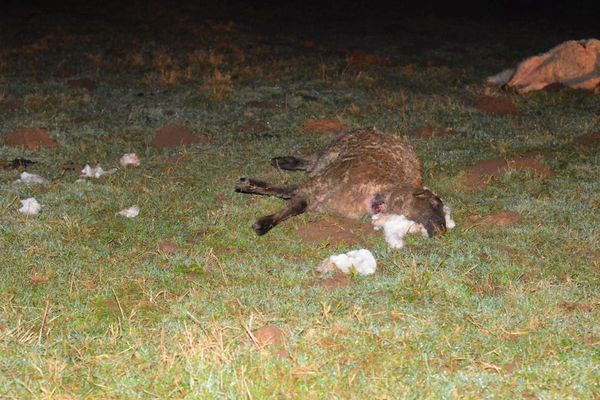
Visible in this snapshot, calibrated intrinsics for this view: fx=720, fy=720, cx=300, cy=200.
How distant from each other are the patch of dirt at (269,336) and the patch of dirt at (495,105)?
685cm

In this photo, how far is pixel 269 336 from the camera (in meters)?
3.85

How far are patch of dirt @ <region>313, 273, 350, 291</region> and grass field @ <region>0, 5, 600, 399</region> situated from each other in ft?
0.15

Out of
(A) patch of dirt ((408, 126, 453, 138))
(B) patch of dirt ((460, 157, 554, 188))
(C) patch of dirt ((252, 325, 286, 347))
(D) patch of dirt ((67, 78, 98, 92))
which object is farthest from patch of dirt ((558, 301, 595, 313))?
(D) patch of dirt ((67, 78, 98, 92))

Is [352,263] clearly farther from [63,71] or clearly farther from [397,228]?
[63,71]

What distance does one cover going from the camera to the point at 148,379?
3.48 metres

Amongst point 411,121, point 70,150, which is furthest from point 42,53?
point 411,121

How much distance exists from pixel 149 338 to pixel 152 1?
20.6 meters

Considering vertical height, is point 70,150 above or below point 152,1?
above

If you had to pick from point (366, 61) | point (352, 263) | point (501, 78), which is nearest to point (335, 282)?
point (352, 263)

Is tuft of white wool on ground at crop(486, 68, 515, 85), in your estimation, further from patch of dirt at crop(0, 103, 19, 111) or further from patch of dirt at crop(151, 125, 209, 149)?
patch of dirt at crop(0, 103, 19, 111)

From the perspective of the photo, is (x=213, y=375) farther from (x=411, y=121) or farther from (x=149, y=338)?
(x=411, y=121)

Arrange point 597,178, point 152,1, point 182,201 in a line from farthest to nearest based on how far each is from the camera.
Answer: point 152,1 < point 597,178 < point 182,201

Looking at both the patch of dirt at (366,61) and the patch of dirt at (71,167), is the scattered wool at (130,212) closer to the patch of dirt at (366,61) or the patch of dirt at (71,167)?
the patch of dirt at (71,167)

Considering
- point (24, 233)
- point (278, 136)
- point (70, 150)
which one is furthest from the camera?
point (278, 136)
